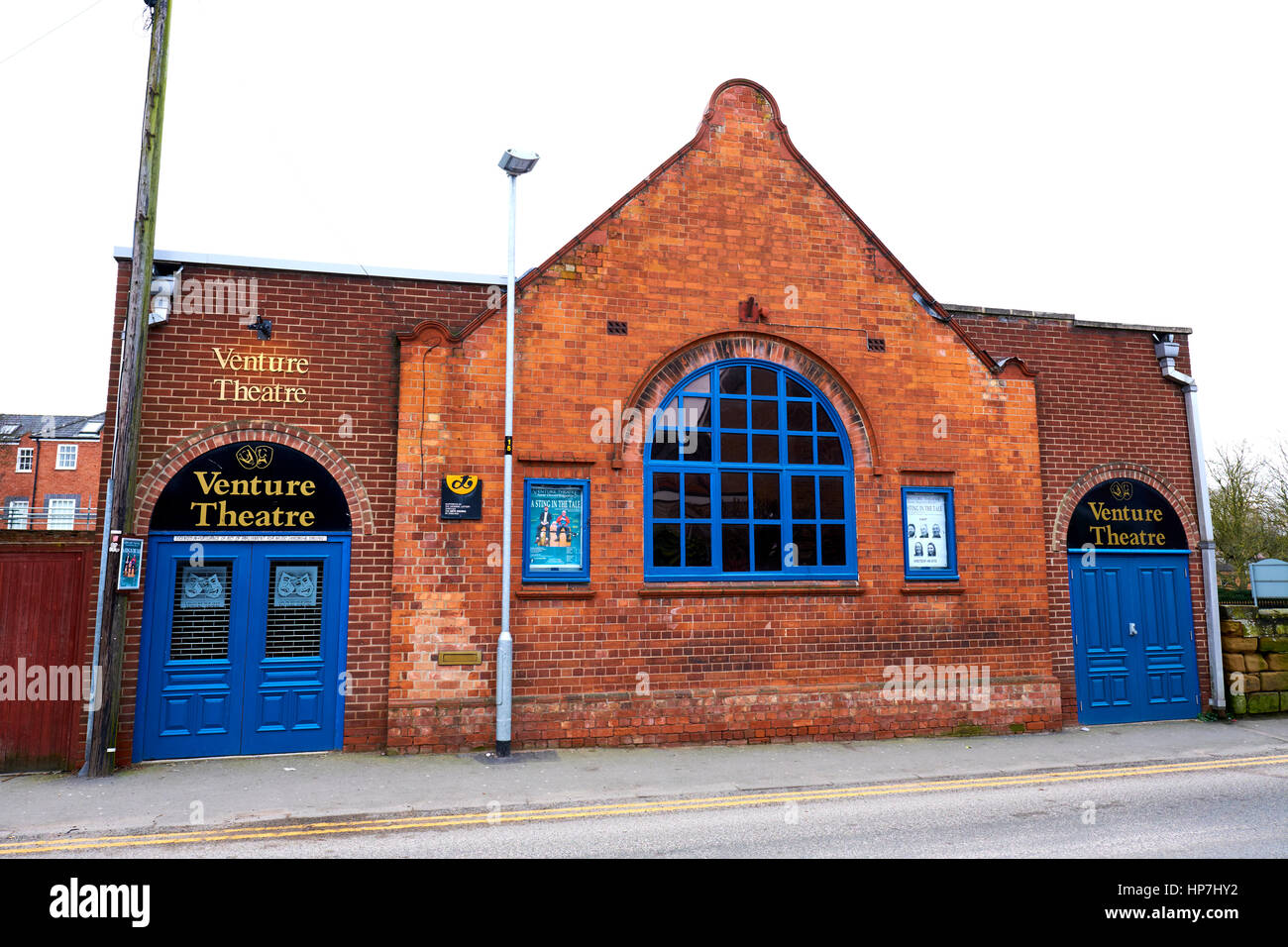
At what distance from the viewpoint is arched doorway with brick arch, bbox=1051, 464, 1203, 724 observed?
12070mm

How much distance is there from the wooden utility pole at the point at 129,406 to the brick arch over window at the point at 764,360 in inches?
222

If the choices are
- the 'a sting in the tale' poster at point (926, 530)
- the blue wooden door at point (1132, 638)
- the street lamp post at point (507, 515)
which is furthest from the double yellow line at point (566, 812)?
the 'a sting in the tale' poster at point (926, 530)

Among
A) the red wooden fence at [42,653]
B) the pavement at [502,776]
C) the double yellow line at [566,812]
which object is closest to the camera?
the double yellow line at [566,812]

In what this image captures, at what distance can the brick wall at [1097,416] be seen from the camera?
1238 cm

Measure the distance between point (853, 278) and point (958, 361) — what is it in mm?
1950

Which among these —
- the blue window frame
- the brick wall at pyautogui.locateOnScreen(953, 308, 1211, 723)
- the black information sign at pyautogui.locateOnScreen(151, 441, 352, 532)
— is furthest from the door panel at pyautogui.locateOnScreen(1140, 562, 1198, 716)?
the black information sign at pyautogui.locateOnScreen(151, 441, 352, 532)

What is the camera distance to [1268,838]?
6289 mm

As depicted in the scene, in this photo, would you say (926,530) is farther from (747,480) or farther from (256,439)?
(256,439)

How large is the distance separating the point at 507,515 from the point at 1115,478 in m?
9.36

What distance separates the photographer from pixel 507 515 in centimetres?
970

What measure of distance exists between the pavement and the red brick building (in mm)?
454

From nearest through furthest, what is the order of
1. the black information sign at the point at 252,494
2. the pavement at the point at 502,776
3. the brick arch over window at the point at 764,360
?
1. the pavement at the point at 502,776
2. the black information sign at the point at 252,494
3. the brick arch over window at the point at 764,360

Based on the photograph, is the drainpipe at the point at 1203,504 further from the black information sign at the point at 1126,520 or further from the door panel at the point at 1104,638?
the door panel at the point at 1104,638

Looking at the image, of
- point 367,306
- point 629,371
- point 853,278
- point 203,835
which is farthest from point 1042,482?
point 203,835
